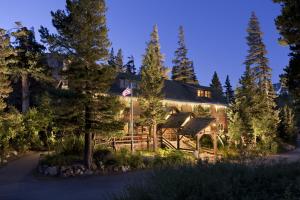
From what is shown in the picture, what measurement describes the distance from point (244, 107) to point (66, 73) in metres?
24.3

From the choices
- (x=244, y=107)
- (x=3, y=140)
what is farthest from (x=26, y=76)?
(x=244, y=107)

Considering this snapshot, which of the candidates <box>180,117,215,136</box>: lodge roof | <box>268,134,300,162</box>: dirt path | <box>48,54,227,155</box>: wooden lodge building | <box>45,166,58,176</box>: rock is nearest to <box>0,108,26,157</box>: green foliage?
<box>48,54,227,155</box>: wooden lodge building

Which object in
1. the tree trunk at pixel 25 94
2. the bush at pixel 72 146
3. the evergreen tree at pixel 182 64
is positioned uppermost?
the evergreen tree at pixel 182 64

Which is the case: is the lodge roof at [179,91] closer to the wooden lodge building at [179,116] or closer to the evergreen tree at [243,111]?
the wooden lodge building at [179,116]

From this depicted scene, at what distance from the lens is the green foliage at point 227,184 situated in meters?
4.70

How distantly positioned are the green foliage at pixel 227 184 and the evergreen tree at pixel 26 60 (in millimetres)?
27406

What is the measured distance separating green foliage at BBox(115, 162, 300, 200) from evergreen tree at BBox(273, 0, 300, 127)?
9826 millimetres

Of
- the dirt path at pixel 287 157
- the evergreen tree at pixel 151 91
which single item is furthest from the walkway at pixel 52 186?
the evergreen tree at pixel 151 91

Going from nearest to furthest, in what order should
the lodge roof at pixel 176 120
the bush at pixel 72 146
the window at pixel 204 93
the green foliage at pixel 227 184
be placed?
the green foliage at pixel 227 184
the bush at pixel 72 146
the lodge roof at pixel 176 120
the window at pixel 204 93

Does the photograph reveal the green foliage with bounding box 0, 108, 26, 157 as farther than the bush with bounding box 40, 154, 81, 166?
Yes

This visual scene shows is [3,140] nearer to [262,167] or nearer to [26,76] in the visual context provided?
[26,76]

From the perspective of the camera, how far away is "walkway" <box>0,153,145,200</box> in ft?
46.5

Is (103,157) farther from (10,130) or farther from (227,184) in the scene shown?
(227,184)

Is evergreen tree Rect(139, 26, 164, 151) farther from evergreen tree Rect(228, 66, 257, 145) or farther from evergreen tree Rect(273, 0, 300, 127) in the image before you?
evergreen tree Rect(273, 0, 300, 127)
